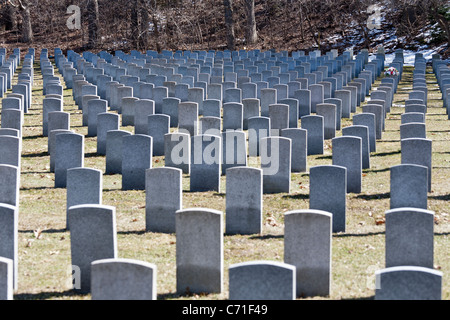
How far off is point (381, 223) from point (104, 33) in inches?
1506

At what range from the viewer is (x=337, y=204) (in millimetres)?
9508

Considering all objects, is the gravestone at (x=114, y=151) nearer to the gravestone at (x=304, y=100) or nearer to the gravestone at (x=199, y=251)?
the gravestone at (x=199, y=251)

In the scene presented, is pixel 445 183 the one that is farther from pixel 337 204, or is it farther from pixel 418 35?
pixel 418 35

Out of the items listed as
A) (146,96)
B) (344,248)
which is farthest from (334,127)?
(344,248)

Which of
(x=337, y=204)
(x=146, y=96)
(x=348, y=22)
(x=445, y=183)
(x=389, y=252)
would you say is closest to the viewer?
(x=389, y=252)

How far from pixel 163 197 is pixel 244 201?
103 cm

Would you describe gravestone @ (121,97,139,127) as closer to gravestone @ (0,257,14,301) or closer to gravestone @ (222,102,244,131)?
gravestone @ (222,102,244,131)

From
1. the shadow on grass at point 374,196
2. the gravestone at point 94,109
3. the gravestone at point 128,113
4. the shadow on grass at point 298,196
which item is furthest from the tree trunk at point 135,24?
the shadow on grass at point 374,196

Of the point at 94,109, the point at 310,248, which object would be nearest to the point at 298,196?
the point at 310,248

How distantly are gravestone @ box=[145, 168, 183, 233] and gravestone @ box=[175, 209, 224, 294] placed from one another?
1999 mm

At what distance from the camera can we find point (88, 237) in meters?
7.46

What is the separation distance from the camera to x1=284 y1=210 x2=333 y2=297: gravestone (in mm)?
7223

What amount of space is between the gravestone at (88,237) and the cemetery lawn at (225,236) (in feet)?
0.77

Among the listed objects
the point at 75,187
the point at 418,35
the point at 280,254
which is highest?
the point at 418,35
